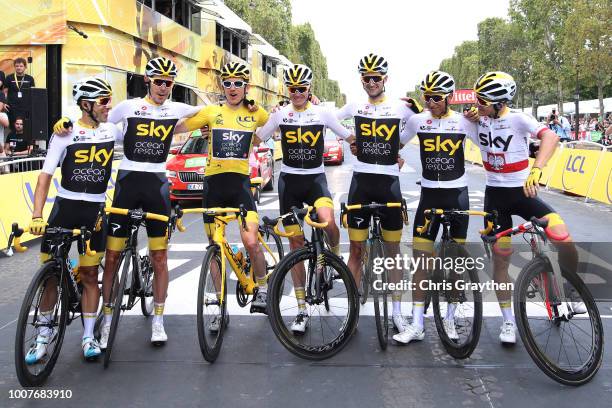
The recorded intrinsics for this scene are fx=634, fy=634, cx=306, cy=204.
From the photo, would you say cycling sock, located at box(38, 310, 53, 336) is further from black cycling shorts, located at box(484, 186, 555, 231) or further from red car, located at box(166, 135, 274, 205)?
red car, located at box(166, 135, 274, 205)

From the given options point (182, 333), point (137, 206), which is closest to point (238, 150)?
point (137, 206)

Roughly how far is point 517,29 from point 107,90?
187ft

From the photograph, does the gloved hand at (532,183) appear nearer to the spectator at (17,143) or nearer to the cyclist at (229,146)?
the cyclist at (229,146)

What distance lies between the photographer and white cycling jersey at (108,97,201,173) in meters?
5.22

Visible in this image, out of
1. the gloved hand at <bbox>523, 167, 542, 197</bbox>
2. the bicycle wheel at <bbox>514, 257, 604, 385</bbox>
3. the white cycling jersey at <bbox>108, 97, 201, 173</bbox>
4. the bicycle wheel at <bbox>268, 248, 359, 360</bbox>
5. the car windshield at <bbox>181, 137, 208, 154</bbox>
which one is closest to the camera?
the bicycle wheel at <bbox>514, 257, 604, 385</bbox>

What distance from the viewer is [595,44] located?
35.8 meters

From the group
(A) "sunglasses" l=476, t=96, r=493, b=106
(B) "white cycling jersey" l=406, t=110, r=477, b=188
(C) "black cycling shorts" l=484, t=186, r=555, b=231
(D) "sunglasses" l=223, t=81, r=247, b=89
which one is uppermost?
(D) "sunglasses" l=223, t=81, r=247, b=89

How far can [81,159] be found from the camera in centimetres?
492

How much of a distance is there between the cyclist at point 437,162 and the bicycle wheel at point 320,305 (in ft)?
1.81

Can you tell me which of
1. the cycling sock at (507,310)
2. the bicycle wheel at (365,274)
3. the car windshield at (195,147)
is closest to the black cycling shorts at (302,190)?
the bicycle wheel at (365,274)

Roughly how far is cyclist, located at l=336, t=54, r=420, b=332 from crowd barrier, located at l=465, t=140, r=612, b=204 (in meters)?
8.47

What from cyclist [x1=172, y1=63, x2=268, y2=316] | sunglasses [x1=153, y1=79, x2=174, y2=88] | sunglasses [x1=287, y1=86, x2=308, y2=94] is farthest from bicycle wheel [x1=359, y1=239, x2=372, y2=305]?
sunglasses [x1=153, y1=79, x2=174, y2=88]

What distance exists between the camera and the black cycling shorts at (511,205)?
5062mm

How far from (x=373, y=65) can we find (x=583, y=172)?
12192mm
